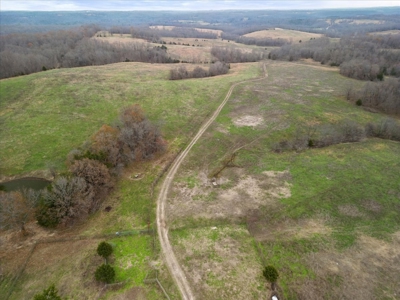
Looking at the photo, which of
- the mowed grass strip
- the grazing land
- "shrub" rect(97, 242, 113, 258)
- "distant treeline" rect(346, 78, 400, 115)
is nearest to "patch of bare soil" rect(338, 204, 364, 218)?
the grazing land

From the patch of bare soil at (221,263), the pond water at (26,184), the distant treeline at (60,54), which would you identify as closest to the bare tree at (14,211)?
the pond water at (26,184)

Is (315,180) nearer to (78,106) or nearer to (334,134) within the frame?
(334,134)

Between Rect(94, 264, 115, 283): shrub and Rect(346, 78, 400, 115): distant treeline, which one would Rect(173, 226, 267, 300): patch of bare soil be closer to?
Rect(94, 264, 115, 283): shrub

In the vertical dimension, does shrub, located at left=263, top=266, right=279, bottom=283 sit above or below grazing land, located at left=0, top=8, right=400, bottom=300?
above

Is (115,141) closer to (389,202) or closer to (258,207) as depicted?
(258,207)

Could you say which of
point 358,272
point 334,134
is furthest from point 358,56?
point 358,272

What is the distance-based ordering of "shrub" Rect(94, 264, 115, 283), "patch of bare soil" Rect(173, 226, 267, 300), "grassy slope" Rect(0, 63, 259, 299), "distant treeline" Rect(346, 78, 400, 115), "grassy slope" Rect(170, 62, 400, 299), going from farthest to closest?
"distant treeline" Rect(346, 78, 400, 115) → "grassy slope" Rect(170, 62, 400, 299) → "grassy slope" Rect(0, 63, 259, 299) → "shrub" Rect(94, 264, 115, 283) → "patch of bare soil" Rect(173, 226, 267, 300)
